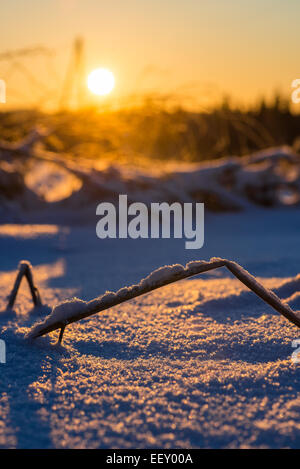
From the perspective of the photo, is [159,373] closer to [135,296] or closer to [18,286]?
[135,296]

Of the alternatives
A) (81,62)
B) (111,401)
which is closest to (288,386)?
(111,401)

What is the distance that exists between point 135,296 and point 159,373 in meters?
0.12

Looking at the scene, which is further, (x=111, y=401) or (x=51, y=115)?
(x=51, y=115)

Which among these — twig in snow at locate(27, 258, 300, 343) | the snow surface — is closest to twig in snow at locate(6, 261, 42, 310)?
the snow surface

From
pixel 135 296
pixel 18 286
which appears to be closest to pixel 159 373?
pixel 135 296

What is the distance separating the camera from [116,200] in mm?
2617

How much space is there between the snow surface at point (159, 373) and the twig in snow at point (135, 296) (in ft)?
0.06

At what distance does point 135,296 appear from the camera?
710mm

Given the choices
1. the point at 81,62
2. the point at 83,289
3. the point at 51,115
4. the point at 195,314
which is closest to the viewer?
the point at 195,314

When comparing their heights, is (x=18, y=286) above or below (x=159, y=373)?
above

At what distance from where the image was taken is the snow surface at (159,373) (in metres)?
0.51

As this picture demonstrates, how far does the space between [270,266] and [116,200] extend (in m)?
1.31

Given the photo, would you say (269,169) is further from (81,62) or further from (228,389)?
(228,389)

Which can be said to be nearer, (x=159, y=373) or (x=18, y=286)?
(x=159, y=373)
